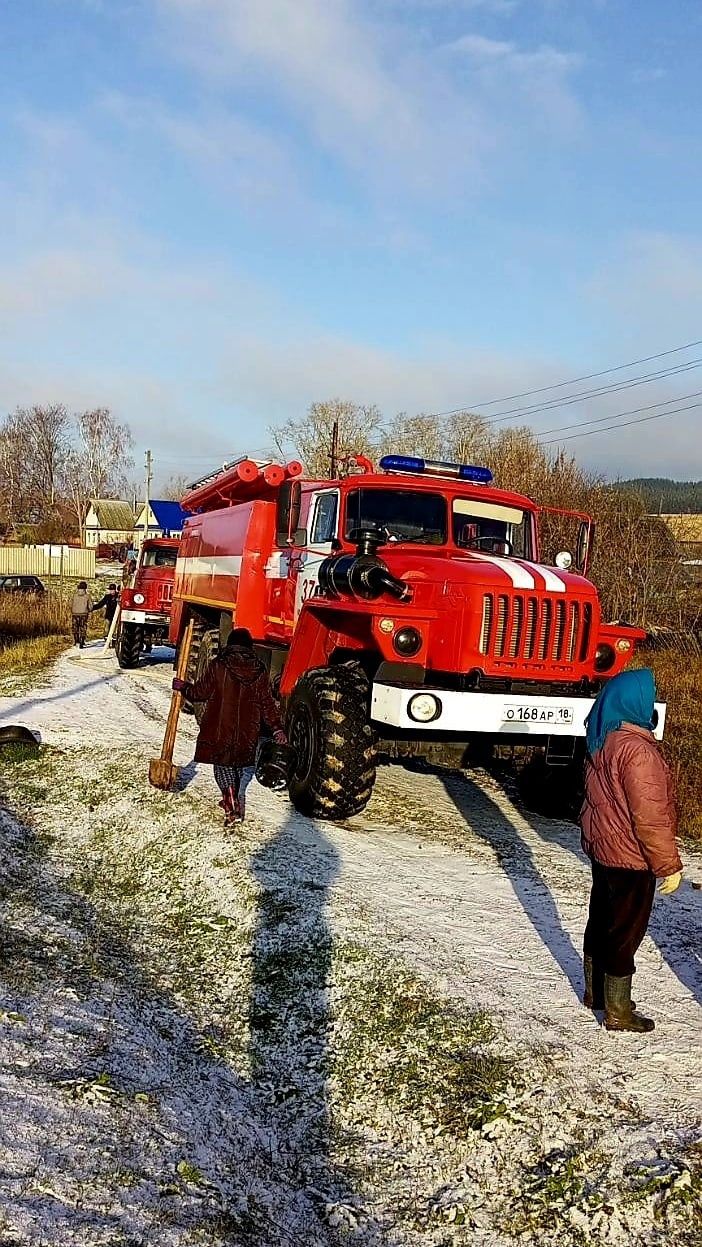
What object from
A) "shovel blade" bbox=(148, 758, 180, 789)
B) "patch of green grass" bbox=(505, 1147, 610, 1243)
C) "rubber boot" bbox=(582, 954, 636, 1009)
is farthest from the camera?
"shovel blade" bbox=(148, 758, 180, 789)

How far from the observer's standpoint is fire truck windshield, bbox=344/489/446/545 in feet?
27.0

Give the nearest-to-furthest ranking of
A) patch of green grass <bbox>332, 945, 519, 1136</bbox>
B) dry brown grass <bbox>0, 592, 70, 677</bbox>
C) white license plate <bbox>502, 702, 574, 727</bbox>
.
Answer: patch of green grass <bbox>332, 945, 519, 1136</bbox> → white license plate <bbox>502, 702, 574, 727</bbox> → dry brown grass <bbox>0, 592, 70, 677</bbox>

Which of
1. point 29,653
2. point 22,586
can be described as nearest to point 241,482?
point 29,653

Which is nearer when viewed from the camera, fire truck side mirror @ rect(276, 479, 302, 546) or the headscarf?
the headscarf

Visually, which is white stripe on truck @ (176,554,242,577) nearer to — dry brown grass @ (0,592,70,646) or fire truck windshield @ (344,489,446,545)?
fire truck windshield @ (344,489,446,545)

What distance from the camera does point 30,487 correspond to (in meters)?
90.8

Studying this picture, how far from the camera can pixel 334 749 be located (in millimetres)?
6770

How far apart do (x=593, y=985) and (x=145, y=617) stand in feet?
45.6

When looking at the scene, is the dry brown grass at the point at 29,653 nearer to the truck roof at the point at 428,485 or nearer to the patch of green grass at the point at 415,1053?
the truck roof at the point at 428,485

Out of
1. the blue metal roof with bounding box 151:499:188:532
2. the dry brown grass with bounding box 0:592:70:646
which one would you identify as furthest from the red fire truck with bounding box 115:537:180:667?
the blue metal roof with bounding box 151:499:188:532

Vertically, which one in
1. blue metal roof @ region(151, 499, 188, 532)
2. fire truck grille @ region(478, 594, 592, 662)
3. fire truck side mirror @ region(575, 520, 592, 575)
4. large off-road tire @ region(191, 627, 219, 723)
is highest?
blue metal roof @ region(151, 499, 188, 532)

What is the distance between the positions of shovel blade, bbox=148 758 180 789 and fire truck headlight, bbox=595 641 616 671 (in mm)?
3602

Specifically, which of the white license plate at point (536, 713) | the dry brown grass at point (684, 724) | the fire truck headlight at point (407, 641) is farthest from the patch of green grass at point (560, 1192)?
the dry brown grass at point (684, 724)

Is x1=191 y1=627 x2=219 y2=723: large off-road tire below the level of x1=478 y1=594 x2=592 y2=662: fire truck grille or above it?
below
